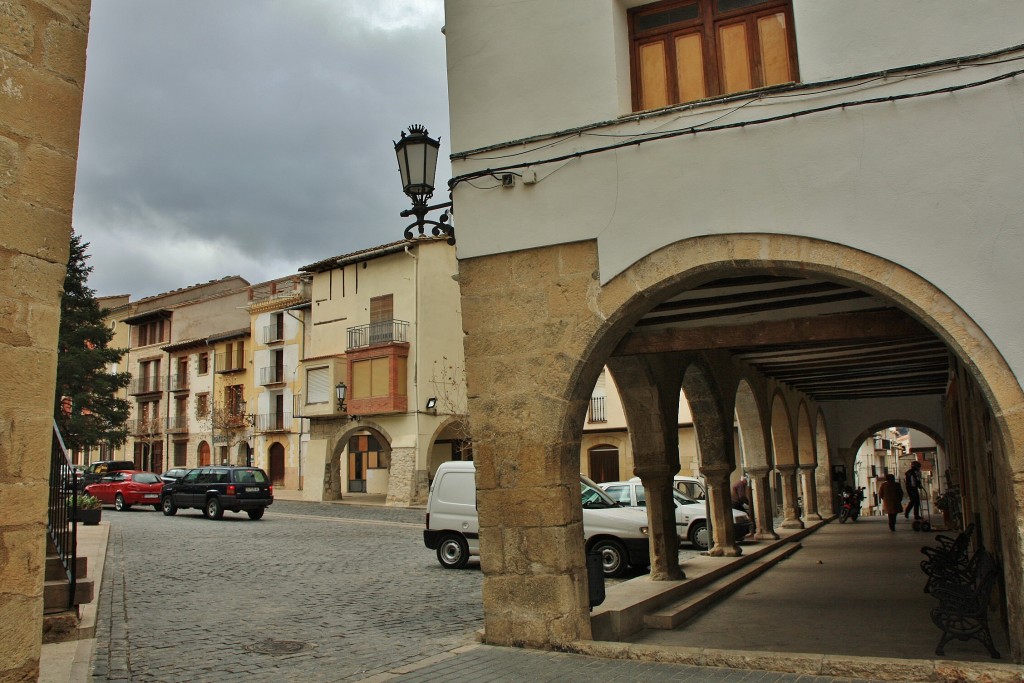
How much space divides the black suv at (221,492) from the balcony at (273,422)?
44.3 feet

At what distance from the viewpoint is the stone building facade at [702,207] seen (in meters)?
5.35

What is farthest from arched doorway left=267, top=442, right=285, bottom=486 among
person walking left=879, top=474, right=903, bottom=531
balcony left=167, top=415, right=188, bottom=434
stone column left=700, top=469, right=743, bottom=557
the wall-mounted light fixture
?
stone column left=700, top=469, right=743, bottom=557

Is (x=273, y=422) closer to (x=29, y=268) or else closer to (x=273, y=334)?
(x=273, y=334)

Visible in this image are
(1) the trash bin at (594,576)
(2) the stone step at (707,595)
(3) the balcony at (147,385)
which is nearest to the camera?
(1) the trash bin at (594,576)

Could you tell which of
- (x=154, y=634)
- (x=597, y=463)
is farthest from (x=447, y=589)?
(x=597, y=463)

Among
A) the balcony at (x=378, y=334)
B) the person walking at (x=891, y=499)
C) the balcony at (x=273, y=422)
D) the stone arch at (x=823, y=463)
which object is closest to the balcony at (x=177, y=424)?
the balcony at (x=273, y=422)

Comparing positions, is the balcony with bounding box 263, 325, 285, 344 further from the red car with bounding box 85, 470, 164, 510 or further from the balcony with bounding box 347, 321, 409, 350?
the red car with bounding box 85, 470, 164, 510

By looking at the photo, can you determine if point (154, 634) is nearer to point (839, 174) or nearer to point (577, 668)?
point (577, 668)

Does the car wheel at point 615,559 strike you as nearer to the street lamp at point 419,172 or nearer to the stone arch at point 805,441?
the street lamp at point 419,172

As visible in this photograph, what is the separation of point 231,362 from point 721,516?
31.6 meters

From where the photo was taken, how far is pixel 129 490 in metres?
24.5

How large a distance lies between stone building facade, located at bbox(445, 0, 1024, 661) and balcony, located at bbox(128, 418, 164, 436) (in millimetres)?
39480

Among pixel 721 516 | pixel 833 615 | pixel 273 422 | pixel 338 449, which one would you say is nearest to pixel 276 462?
pixel 273 422

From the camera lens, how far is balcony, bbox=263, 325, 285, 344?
36.3 meters
